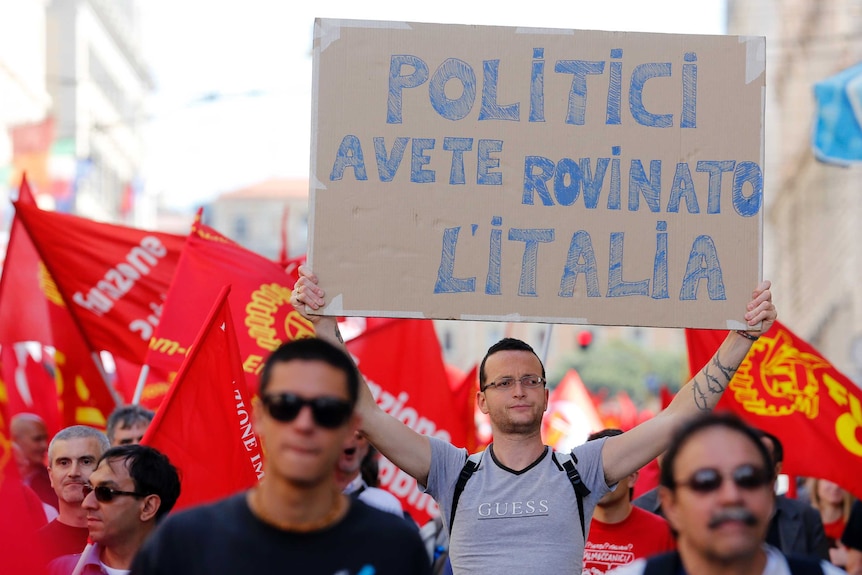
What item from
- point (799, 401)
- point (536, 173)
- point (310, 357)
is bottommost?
point (799, 401)

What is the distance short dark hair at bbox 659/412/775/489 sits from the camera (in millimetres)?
3312

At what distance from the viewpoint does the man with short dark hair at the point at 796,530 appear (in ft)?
23.8

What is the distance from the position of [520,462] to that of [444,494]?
0.94 feet

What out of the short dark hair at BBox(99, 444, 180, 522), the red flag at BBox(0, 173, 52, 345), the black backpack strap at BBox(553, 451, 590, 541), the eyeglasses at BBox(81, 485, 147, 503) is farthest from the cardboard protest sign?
the red flag at BBox(0, 173, 52, 345)

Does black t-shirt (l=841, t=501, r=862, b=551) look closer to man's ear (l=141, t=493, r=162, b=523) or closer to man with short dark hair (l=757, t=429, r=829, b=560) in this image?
man with short dark hair (l=757, t=429, r=829, b=560)

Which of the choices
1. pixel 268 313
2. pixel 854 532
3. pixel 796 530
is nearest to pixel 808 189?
pixel 796 530

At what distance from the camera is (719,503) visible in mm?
3191

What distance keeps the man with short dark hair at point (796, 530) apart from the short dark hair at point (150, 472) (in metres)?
3.36

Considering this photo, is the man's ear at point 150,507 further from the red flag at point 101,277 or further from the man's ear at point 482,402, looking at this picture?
the red flag at point 101,277

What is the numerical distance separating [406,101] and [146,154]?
83565mm

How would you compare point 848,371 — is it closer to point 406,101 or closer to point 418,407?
point 418,407

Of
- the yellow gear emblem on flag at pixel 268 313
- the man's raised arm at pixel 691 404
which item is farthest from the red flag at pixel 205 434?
the yellow gear emblem on flag at pixel 268 313

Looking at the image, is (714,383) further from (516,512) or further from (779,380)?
(779,380)

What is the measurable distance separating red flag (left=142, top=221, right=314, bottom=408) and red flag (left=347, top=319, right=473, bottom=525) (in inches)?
42.8
